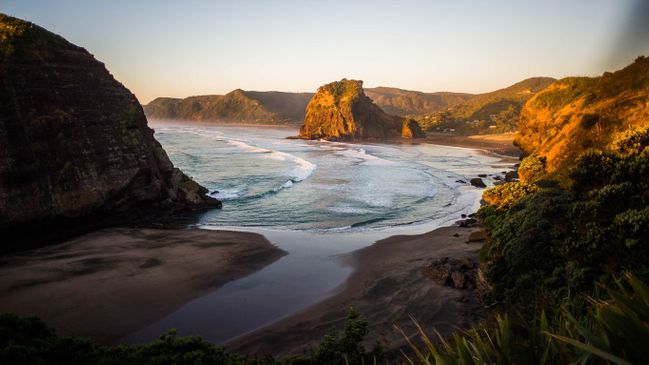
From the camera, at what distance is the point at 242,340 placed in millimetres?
12141

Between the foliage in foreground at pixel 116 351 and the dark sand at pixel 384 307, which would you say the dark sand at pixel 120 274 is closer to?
the dark sand at pixel 384 307

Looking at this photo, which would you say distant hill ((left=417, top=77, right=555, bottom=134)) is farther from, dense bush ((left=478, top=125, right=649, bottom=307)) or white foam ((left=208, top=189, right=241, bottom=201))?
dense bush ((left=478, top=125, right=649, bottom=307))

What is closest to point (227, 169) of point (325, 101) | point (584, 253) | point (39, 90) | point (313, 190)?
point (313, 190)

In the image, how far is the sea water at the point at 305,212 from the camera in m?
14.3

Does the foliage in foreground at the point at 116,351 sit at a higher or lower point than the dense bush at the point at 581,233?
lower

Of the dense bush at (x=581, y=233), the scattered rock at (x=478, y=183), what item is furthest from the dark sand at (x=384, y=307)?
the scattered rock at (x=478, y=183)

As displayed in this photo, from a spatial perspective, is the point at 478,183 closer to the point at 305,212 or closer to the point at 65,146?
the point at 305,212

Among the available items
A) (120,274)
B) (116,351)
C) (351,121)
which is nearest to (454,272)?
(116,351)

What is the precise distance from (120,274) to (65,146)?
10.4 meters

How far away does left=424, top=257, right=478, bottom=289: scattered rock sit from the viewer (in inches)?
580

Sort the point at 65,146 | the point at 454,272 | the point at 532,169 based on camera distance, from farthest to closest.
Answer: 1. the point at 65,146
2. the point at 532,169
3. the point at 454,272

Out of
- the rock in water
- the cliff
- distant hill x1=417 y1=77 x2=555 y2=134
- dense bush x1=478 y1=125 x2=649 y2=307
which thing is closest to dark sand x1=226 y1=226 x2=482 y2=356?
dense bush x1=478 y1=125 x2=649 y2=307

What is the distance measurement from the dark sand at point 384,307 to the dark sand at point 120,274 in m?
4.42

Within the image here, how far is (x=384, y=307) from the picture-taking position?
1382 centimetres
